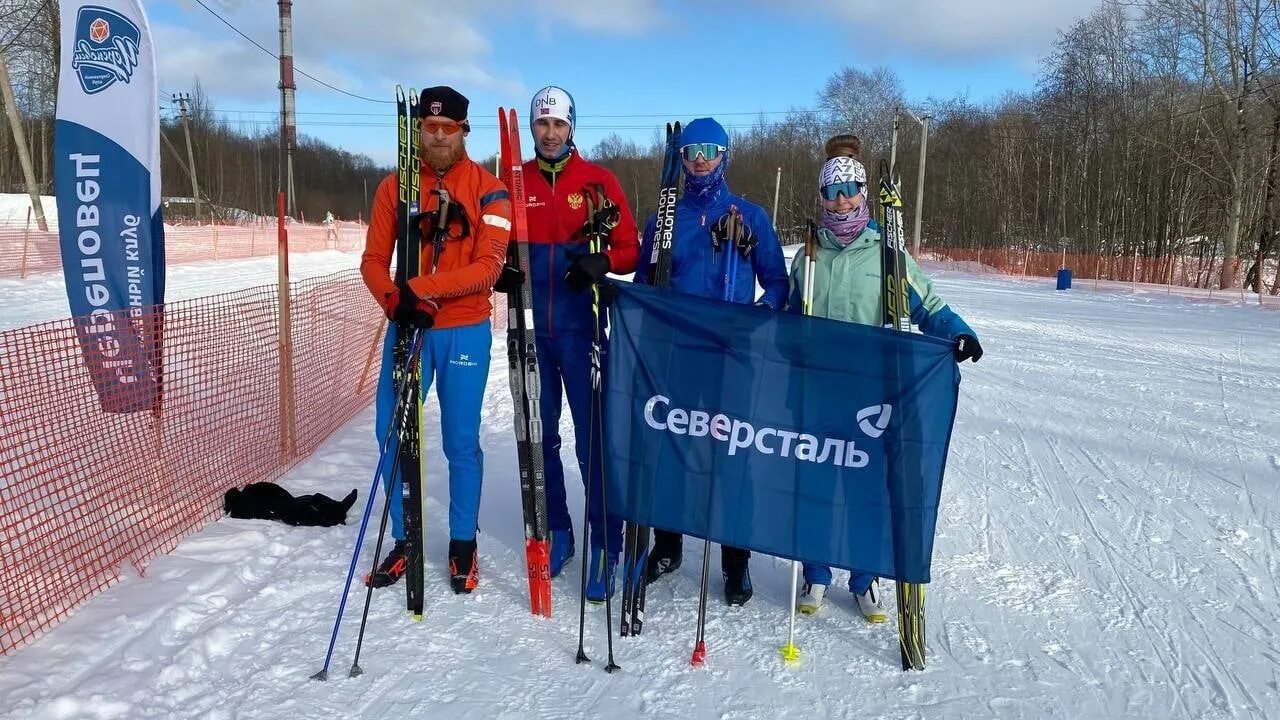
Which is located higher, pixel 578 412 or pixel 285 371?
pixel 578 412

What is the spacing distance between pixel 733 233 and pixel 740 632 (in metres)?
1.73

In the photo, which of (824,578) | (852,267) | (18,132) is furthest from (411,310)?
(18,132)

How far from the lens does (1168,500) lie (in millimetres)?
4996

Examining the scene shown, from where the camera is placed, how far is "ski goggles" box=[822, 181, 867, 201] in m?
3.23

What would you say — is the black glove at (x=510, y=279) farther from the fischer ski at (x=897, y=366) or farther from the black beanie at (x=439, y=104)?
the fischer ski at (x=897, y=366)

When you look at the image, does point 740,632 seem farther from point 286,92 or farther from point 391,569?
point 286,92

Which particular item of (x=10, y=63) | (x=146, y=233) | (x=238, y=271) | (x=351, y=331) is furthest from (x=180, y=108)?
(x=146, y=233)

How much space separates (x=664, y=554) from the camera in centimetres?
384

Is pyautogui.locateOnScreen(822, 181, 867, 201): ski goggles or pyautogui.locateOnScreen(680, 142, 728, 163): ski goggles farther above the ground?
pyautogui.locateOnScreen(680, 142, 728, 163): ski goggles

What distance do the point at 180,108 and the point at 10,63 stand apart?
16804 mm

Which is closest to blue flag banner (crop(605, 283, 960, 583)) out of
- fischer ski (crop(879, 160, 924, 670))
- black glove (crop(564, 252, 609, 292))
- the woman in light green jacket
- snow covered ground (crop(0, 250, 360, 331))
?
fischer ski (crop(879, 160, 924, 670))

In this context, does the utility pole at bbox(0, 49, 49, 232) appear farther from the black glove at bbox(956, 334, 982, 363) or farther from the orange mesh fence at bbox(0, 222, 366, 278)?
the black glove at bbox(956, 334, 982, 363)

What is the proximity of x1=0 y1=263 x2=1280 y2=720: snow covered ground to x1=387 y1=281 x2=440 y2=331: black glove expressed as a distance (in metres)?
1.29

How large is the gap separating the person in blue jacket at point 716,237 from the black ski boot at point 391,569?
3.95 feet
